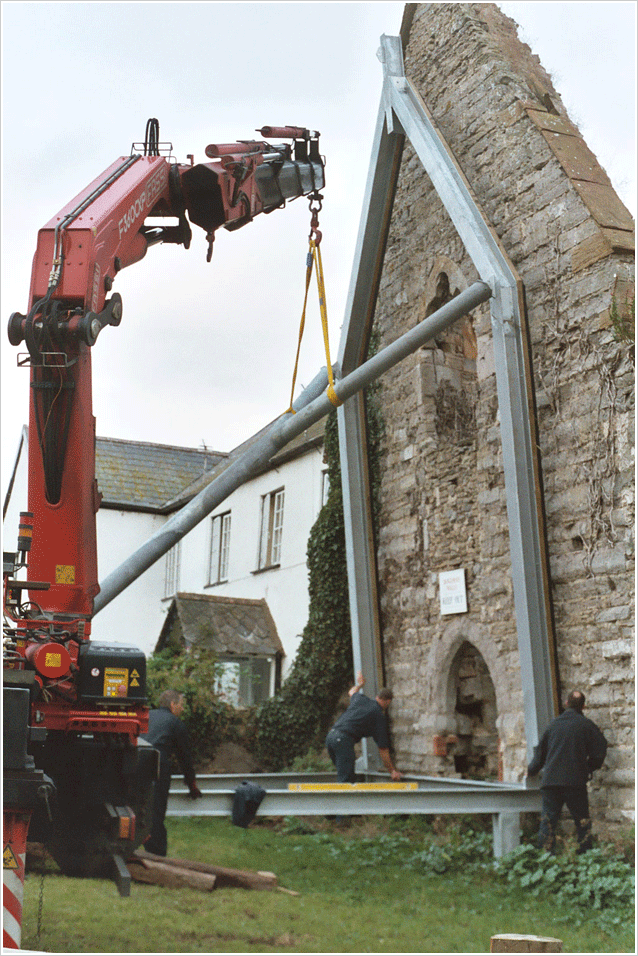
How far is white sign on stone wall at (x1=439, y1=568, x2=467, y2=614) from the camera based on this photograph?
37.8ft

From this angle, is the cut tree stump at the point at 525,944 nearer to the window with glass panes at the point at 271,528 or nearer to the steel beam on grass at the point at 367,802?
the steel beam on grass at the point at 367,802

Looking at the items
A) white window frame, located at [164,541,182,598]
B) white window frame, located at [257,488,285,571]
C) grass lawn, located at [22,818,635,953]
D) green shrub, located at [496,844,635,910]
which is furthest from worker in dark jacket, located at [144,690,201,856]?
white window frame, located at [164,541,182,598]

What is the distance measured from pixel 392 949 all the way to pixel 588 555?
4073 millimetres

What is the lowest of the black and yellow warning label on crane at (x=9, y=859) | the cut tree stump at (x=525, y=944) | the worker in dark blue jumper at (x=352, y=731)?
the cut tree stump at (x=525, y=944)

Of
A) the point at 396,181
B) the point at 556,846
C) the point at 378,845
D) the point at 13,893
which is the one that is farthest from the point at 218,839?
the point at 396,181

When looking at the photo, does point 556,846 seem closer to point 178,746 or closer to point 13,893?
point 178,746

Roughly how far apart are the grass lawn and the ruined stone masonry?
5.15ft

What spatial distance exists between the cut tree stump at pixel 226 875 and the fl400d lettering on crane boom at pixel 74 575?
2.51 m

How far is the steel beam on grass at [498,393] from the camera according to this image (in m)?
9.79

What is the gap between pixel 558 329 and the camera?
1014 cm

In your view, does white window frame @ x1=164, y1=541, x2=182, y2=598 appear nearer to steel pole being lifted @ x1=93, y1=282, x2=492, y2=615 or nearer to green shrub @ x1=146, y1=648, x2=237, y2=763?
green shrub @ x1=146, y1=648, x2=237, y2=763

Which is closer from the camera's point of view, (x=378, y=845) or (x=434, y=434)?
(x=378, y=845)

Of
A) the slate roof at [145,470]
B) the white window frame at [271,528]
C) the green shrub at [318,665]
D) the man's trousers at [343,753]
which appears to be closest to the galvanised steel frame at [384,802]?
the man's trousers at [343,753]

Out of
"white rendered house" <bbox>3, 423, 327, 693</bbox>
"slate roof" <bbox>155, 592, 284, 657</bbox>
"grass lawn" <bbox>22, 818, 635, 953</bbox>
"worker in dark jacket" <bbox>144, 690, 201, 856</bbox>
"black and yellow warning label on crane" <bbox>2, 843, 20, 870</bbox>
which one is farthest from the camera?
"white rendered house" <bbox>3, 423, 327, 693</bbox>
